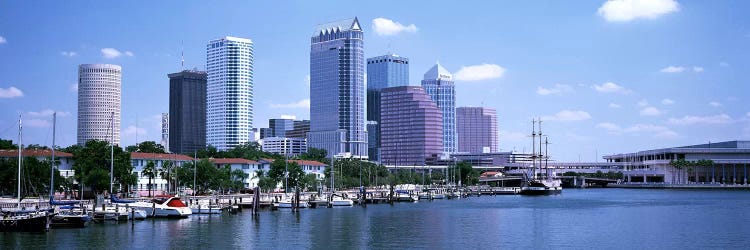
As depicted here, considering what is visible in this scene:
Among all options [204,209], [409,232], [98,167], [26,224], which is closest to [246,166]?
[98,167]

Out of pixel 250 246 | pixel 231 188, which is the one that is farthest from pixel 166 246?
pixel 231 188

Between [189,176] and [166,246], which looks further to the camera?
[189,176]

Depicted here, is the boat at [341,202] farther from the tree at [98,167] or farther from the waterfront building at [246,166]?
the waterfront building at [246,166]

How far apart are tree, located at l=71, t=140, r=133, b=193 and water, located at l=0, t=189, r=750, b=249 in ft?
75.6

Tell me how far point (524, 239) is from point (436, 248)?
595 inches

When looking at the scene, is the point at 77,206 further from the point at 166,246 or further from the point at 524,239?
the point at 524,239

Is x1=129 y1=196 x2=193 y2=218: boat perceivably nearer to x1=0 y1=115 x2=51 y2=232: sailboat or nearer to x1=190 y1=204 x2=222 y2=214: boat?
x1=190 y1=204 x2=222 y2=214: boat

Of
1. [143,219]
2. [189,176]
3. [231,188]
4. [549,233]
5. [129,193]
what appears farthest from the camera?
[231,188]

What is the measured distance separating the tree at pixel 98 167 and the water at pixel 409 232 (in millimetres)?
23028

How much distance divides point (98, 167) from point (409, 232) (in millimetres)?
62116

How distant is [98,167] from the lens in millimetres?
138500

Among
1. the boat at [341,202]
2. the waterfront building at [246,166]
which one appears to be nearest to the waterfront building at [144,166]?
the waterfront building at [246,166]

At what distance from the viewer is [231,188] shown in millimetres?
175375

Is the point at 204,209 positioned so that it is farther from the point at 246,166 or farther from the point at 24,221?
the point at 246,166
